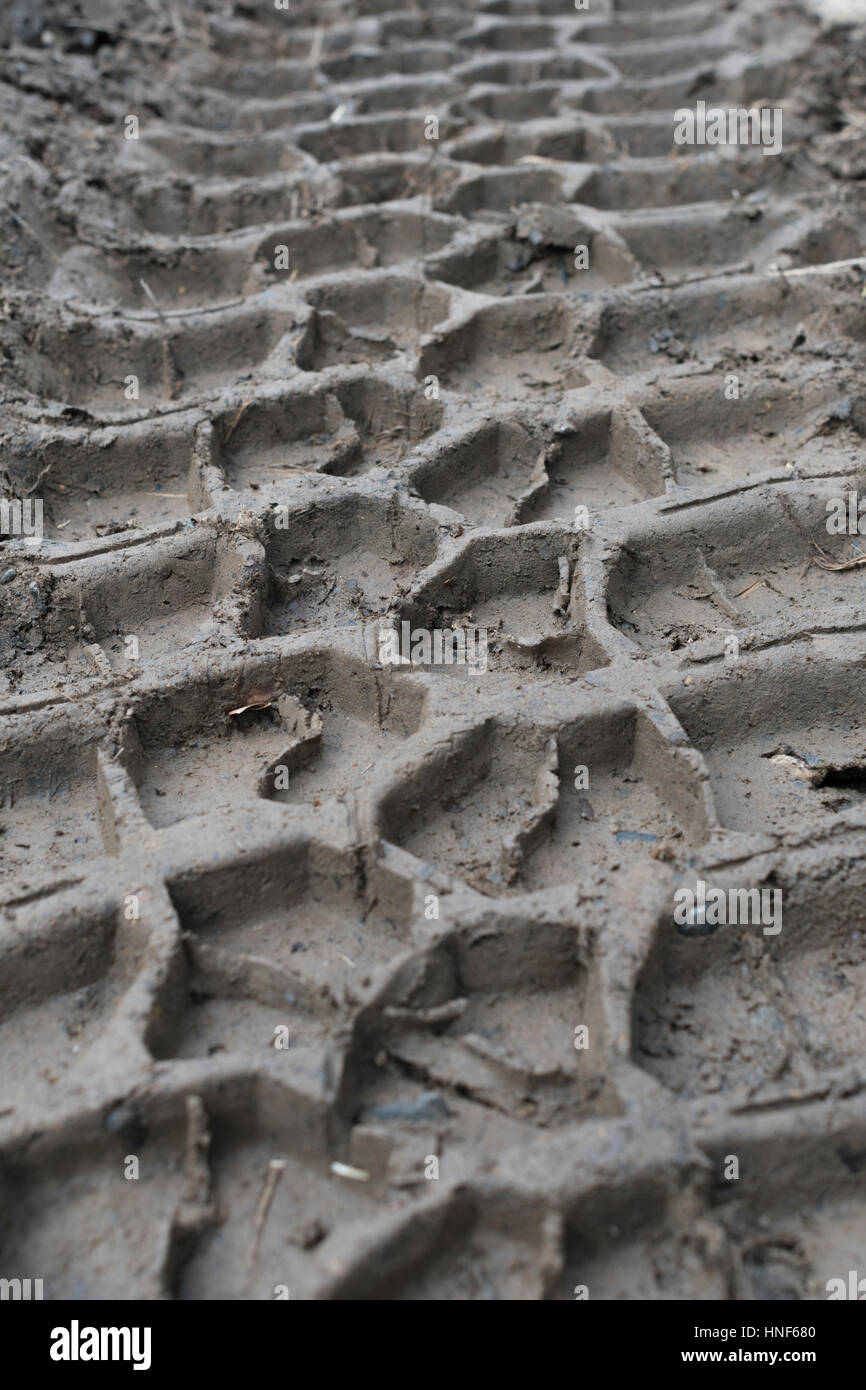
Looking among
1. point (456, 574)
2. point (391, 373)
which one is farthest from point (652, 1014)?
point (391, 373)

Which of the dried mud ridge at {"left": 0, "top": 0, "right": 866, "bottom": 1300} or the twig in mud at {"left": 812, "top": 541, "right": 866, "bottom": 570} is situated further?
the twig in mud at {"left": 812, "top": 541, "right": 866, "bottom": 570}

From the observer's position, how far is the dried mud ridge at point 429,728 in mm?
2625

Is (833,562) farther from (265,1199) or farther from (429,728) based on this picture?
(265,1199)

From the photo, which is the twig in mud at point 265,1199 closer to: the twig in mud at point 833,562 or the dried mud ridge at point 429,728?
the dried mud ridge at point 429,728

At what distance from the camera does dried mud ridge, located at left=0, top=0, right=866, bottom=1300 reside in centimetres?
262

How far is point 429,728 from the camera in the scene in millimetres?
3602

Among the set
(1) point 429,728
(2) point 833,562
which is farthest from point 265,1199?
(2) point 833,562

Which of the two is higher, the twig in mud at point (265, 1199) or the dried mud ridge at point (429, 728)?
the dried mud ridge at point (429, 728)

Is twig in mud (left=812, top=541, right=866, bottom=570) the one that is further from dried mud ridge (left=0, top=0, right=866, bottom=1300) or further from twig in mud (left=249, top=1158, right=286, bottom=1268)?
twig in mud (left=249, top=1158, right=286, bottom=1268)

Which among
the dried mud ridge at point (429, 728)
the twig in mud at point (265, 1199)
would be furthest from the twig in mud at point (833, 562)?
the twig in mud at point (265, 1199)

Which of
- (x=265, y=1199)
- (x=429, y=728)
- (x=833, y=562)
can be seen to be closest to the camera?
(x=265, y=1199)

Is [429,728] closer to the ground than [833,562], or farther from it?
closer to the ground

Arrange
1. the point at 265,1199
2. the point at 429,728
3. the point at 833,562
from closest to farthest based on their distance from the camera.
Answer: the point at 265,1199
the point at 429,728
the point at 833,562

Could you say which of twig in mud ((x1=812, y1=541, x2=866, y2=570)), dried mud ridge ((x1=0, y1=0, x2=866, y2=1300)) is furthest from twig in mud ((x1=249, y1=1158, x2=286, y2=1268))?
twig in mud ((x1=812, y1=541, x2=866, y2=570))
